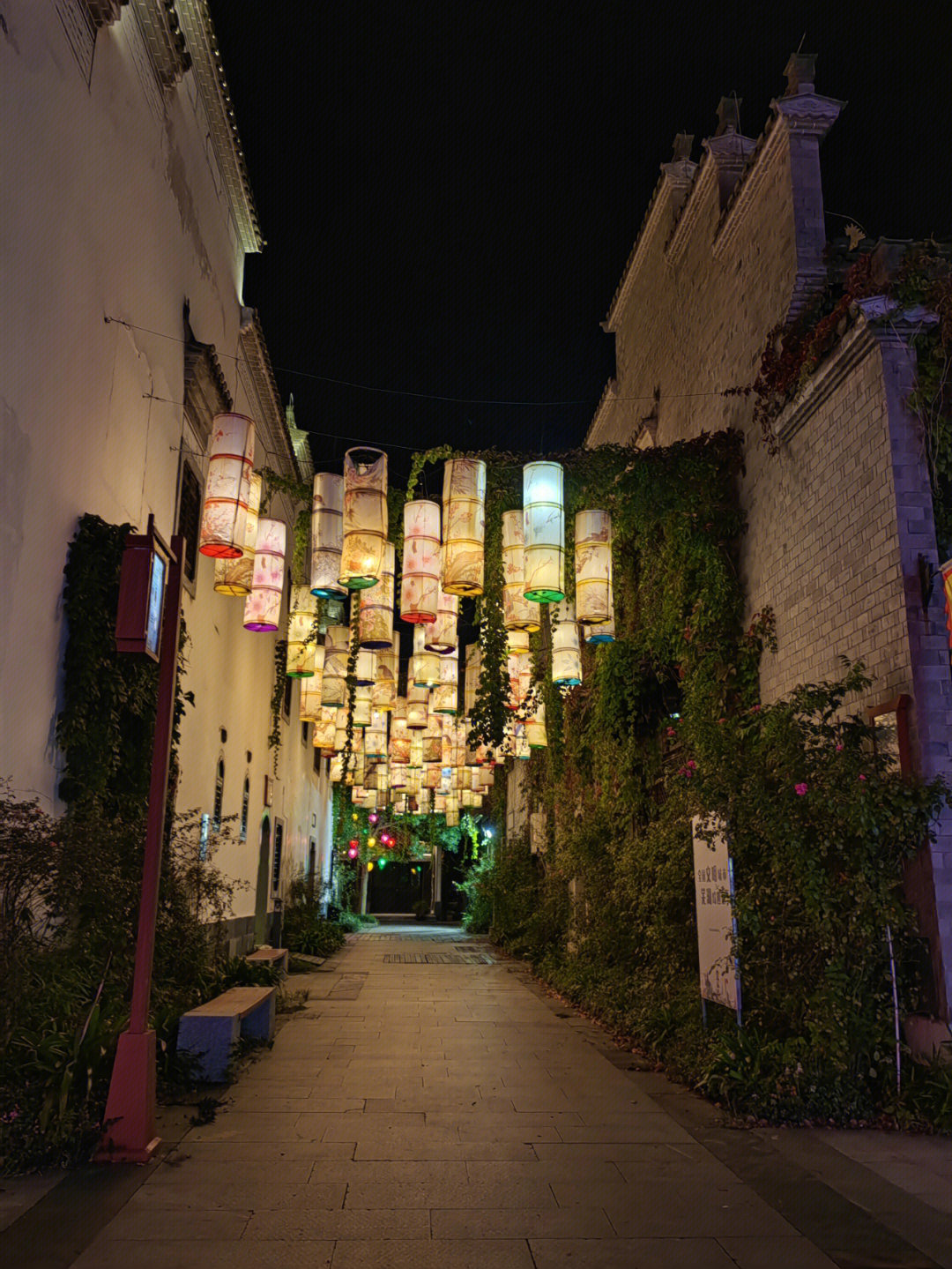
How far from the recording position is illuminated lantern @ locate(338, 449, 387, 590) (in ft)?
29.4

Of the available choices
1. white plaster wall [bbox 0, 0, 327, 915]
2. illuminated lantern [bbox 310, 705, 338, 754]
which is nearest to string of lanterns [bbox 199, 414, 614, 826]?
white plaster wall [bbox 0, 0, 327, 915]

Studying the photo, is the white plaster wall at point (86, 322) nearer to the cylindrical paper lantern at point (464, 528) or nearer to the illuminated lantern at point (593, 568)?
the cylindrical paper lantern at point (464, 528)

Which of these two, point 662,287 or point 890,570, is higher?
point 662,287

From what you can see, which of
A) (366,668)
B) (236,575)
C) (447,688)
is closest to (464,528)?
(236,575)

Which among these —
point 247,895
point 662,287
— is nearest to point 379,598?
point 662,287

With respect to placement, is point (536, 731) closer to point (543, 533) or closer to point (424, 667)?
point (424, 667)

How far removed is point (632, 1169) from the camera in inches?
213

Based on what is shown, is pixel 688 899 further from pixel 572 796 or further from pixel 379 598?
pixel 572 796

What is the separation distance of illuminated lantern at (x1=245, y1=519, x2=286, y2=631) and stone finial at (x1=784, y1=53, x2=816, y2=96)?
22.8 ft

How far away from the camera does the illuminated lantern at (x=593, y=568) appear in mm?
10016

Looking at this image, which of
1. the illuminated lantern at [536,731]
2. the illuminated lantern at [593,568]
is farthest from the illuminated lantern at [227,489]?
the illuminated lantern at [536,731]

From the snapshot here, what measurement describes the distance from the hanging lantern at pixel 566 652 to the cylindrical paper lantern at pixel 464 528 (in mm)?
3562

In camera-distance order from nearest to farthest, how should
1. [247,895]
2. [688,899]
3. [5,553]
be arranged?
1. [5,553]
2. [688,899]
3. [247,895]

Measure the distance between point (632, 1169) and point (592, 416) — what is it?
1640 centimetres
